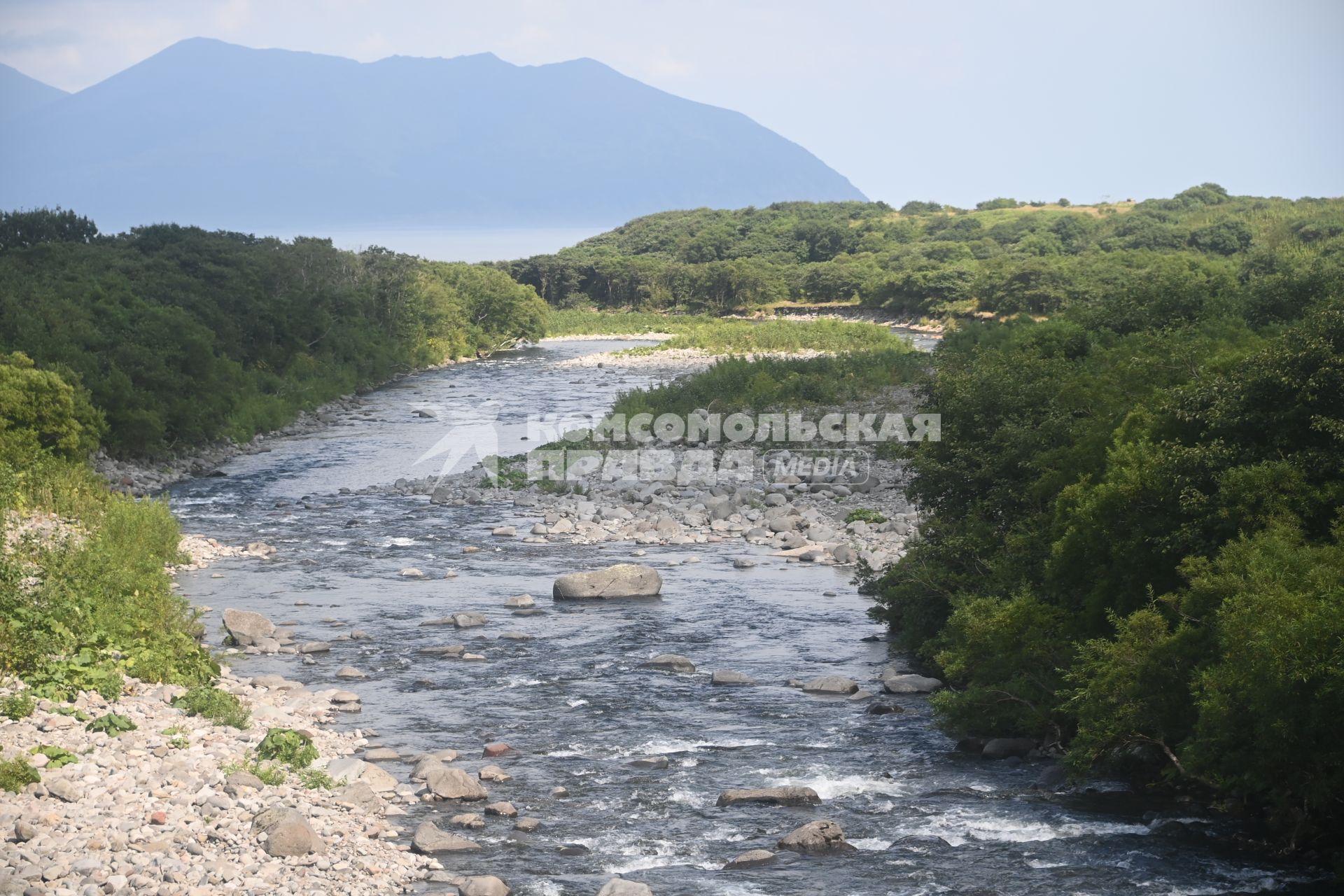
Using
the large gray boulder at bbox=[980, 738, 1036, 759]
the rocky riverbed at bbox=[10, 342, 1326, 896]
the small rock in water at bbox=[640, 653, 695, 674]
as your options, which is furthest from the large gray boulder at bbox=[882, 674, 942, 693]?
the small rock in water at bbox=[640, 653, 695, 674]

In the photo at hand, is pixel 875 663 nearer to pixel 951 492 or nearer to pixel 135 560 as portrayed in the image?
pixel 951 492

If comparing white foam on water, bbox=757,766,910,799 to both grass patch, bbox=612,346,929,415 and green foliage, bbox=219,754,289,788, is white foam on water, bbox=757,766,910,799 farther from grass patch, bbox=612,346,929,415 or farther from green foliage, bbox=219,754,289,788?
grass patch, bbox=612,346,929,415

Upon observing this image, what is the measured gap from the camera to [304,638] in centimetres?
2262

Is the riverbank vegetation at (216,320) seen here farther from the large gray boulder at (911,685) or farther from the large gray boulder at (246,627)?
the large gray boulder at (911,685)

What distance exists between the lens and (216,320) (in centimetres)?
5669

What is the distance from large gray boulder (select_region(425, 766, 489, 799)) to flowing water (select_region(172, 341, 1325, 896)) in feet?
0.87

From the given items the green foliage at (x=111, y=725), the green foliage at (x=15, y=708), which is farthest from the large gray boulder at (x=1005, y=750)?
the green foliage at (x=15, y=708)

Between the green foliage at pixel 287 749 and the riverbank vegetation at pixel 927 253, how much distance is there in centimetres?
6608

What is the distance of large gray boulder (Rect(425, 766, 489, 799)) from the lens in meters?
15.0

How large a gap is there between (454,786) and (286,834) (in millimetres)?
2726

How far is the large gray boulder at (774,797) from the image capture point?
49.4ft

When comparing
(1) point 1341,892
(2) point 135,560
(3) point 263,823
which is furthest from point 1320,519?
(2) point 135,560

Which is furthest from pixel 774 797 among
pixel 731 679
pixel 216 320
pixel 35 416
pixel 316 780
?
pixel 216 320

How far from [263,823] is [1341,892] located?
36.3ft
